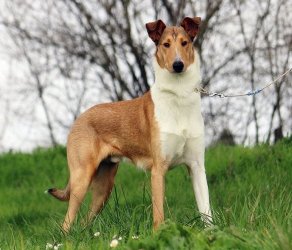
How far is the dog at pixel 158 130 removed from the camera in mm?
7254

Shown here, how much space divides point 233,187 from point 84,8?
30.7 ft

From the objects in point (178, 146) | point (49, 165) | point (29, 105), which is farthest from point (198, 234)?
point (29, 105)

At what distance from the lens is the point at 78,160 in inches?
318

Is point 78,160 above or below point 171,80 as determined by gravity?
below

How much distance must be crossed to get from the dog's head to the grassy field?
1363 millimetres

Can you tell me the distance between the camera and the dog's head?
278 inches

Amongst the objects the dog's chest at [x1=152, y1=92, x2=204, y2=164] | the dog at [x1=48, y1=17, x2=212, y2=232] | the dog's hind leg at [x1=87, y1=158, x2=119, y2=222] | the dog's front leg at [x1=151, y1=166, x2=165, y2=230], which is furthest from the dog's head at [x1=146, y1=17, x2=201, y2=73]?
the dog's hind leg at [x1=87, y1=158, x2=119, y2=222]

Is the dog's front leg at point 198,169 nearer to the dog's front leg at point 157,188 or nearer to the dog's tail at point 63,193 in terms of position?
the dog's front leg at point 157,188

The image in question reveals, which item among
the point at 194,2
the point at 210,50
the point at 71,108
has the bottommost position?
the point at 71,108

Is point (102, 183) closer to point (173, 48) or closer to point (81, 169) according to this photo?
point (81, 169)

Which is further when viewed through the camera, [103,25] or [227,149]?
[103,25]

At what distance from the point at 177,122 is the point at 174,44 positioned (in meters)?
0.81

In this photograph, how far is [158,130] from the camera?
7375 mm

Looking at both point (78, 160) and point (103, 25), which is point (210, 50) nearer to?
point (103, 25)
